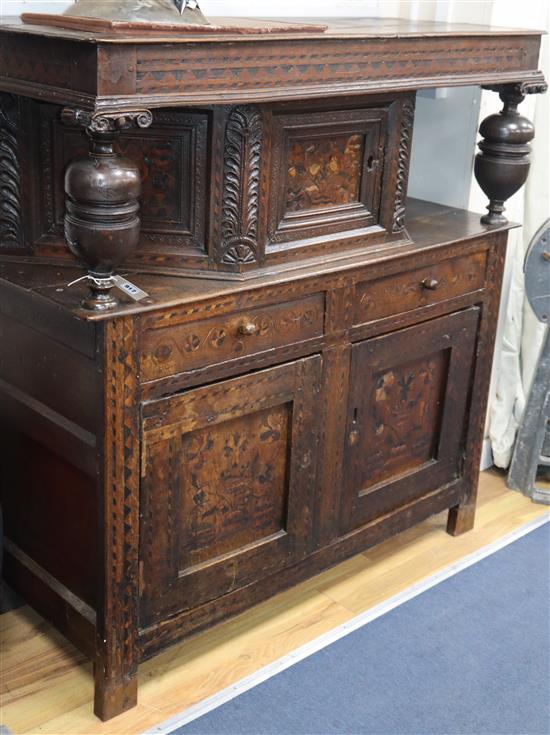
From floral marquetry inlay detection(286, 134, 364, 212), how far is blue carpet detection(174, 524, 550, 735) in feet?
3.88

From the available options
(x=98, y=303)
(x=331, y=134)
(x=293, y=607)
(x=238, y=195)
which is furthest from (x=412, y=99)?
(x=293, y=607)

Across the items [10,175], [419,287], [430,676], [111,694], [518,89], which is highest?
[518,89]

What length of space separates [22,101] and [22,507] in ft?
3.31

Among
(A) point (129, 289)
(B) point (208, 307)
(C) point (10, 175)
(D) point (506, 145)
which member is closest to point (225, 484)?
(B) point (208, 307)

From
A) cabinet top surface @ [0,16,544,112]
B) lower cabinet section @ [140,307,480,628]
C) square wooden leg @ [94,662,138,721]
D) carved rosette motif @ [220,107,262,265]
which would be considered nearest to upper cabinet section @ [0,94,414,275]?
carved rosette motif @ [220,107,262,265]

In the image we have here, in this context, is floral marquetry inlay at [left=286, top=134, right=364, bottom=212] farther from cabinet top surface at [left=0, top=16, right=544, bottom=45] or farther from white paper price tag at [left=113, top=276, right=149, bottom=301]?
white paper price tag at [left=113, top=276, right=149, bottom=301]

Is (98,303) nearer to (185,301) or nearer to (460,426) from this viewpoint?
(185,301)

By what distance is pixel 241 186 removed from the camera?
224 centimetres

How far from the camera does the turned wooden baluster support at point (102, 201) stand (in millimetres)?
1886

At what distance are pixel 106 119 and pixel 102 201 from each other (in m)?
0.16

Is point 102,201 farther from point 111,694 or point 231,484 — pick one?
point 111,694

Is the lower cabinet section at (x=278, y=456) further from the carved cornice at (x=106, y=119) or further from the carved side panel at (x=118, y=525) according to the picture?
the carved cornice at (x=106, y=119)

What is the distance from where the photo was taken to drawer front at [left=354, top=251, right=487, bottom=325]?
2590 millimetres

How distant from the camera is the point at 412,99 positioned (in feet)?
8.43
